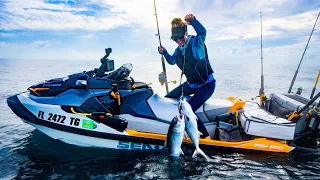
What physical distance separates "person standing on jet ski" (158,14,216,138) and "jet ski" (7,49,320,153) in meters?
0.38

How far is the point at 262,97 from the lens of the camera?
24.0 feet

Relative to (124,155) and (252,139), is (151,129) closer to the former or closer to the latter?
(124,155)

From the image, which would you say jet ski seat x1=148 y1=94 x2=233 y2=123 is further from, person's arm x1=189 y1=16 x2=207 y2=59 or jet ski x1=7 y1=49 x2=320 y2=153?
person's arm x1=189 y1=16 x2=207 y2=59

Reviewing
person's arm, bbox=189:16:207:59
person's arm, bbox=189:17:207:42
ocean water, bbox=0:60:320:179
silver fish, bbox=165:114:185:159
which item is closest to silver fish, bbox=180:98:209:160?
silver fish, bbox=165:114:185:159

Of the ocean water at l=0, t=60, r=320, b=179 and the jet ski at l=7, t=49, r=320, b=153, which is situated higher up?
the jet ski at l=7, t=49, r=320, b=153

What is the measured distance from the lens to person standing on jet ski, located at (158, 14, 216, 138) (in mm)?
4668

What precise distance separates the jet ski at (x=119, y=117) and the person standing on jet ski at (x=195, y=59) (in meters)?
0.38

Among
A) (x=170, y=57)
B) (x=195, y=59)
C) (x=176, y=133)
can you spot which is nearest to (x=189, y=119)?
(x=176, y=133)

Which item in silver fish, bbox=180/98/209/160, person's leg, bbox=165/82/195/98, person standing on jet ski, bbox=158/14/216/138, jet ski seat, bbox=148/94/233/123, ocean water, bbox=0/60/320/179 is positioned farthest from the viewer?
person's leg, bbox=165/82/195/98

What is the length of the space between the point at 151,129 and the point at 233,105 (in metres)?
1.95

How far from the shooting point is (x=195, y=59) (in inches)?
192

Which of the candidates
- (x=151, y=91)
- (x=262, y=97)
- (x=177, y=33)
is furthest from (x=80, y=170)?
(x=262, y=97)

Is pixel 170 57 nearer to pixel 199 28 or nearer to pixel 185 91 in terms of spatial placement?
pixel 185 91

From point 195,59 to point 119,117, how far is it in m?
1.99
